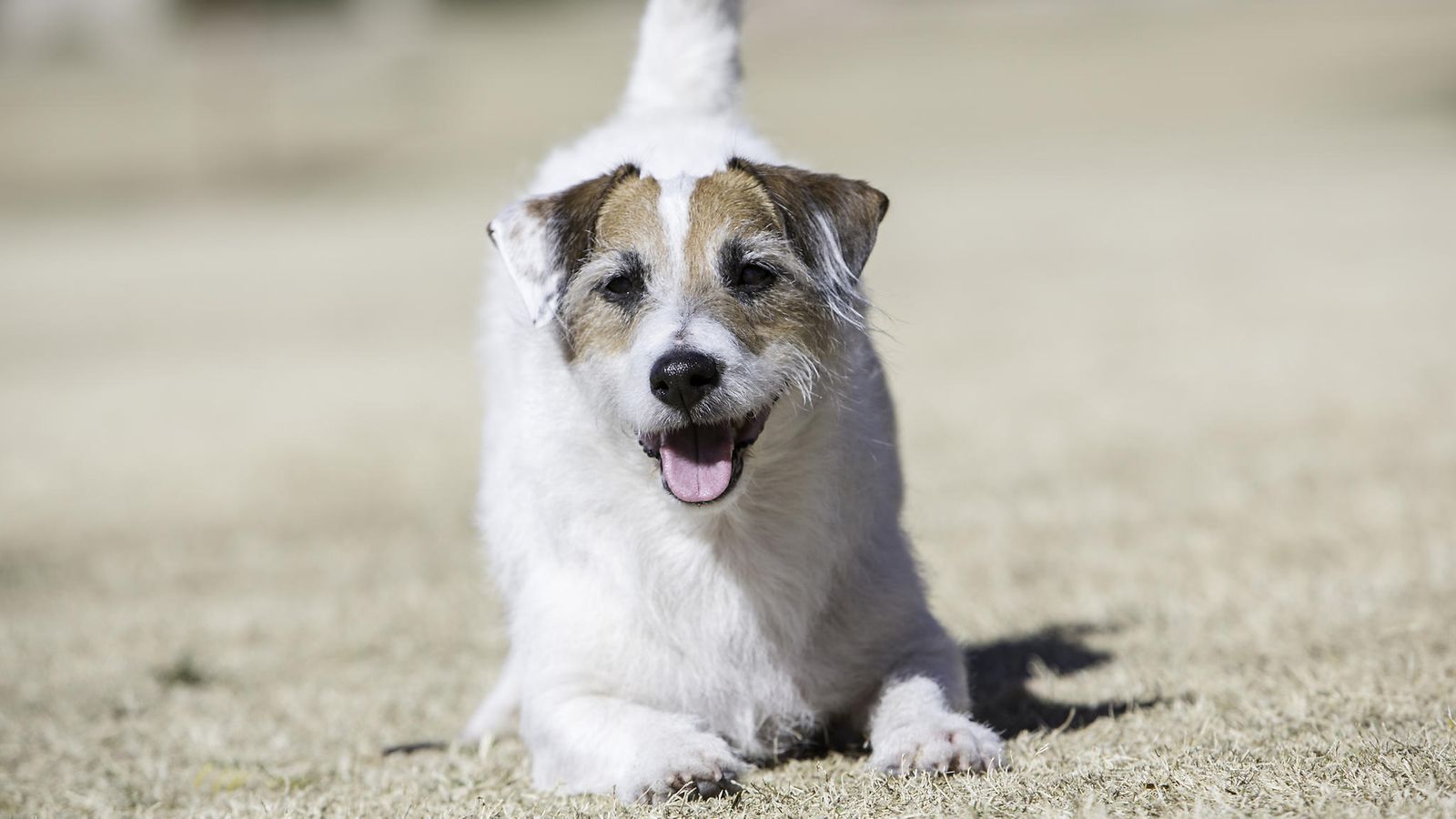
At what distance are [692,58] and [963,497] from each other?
10.3 ft

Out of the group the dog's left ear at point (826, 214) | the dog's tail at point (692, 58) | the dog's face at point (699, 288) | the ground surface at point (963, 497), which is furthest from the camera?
the dog's tail at point (692, 58)

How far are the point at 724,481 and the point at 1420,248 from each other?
13485 millimetres

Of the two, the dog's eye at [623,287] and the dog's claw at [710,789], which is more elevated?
the dog's eye at [623,287]

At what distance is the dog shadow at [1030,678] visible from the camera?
4340mm

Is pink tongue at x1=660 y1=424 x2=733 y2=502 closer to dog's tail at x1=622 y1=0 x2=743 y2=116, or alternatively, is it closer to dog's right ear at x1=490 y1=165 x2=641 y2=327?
dog's right ear at x1=490 y1=165 x2=641 y2=327

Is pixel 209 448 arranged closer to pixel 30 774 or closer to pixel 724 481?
pixel 30 774

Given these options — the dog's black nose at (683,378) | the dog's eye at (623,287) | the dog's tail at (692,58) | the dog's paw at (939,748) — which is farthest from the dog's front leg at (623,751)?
the dog's tail at (692,58)

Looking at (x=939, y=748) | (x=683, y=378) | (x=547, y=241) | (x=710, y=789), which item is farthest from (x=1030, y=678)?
(x=547, y=241)

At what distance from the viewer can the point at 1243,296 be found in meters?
13.5

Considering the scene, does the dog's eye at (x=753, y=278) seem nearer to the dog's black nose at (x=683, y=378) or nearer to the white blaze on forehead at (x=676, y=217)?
the white blaze on forehead at (x=676, y=217)

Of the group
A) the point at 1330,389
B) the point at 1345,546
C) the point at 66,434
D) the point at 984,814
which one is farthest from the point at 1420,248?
the point at 984,814

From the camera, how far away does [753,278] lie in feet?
13.0

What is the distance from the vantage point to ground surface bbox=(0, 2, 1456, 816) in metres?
4.11

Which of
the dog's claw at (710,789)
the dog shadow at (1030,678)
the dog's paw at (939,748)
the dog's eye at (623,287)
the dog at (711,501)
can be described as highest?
the dog's eye at (623,287)
